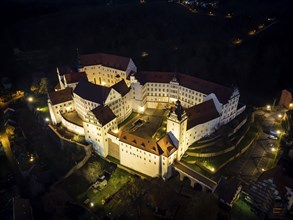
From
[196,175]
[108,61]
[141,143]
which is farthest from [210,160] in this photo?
[108,61]

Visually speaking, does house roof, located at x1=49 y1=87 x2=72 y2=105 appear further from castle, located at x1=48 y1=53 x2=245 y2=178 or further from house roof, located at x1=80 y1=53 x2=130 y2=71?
house roof, located at x1=80 y1=53 x2=130 y2=71

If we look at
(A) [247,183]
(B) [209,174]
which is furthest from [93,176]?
(A) [247,183]

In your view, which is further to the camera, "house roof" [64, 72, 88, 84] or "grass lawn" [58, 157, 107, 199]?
"house roof" [64, 72, 88, 84]

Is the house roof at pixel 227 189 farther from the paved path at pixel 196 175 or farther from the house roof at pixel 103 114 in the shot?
the house roof at pixel 103 114

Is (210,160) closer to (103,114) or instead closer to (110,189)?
(110,189)

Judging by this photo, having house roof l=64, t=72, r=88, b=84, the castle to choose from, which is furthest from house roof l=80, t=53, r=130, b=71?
house roof l=64, t=72, r=88, b=84

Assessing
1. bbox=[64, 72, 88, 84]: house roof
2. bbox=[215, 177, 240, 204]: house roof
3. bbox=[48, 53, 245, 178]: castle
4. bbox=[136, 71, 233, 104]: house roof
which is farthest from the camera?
bbox=[64, 72, 88, 84]: house roof
